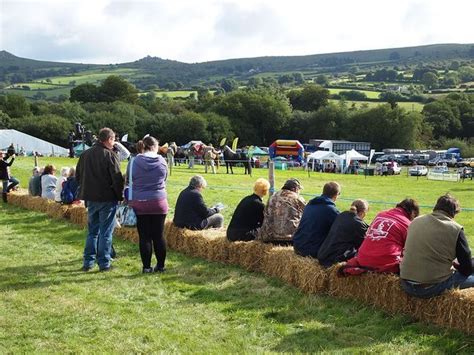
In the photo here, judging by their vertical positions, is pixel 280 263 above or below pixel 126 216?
below

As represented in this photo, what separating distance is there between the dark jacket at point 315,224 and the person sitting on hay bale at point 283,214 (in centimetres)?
63

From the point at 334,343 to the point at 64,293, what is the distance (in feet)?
11.6

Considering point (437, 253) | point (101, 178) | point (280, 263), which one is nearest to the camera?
point (437, 253)

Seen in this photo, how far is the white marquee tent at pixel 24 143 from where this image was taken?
58062mm

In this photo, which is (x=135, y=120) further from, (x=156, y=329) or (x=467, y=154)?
(x=156, y=329)

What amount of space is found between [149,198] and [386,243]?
334 cm

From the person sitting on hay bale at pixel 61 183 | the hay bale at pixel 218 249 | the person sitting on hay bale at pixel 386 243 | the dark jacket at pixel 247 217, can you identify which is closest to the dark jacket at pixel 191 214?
the hay bale at pixel 218 249

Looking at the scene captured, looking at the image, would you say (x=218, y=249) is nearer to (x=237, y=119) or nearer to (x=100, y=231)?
(x=100, y=231)

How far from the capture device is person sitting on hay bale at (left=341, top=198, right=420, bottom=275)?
252 inches

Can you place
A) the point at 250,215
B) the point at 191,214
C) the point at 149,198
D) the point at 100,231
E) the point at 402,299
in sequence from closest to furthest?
the point at 402,299, the point at 149,198, the point at 100,231, the point at 250,215, the point at 191,214

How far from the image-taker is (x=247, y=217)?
8914 millimetres

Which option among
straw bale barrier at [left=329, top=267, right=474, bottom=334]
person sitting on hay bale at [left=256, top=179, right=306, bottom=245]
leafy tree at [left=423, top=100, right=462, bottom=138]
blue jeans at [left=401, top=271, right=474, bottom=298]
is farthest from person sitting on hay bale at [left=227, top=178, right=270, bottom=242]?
leafy tree at [left=423, top=100, right=462, bottom=138]

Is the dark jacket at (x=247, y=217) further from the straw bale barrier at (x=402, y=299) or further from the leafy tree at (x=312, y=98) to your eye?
the leafy tree at (x=312, y=98)

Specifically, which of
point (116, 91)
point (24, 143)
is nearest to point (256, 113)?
point (116, 91)
